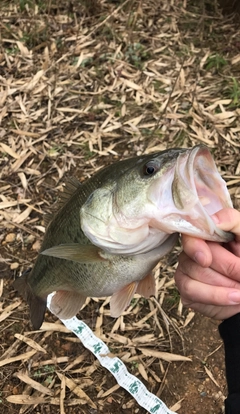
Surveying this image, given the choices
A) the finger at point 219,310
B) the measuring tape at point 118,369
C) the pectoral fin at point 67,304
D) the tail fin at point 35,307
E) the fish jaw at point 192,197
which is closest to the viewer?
the fish jaw at point 192,197

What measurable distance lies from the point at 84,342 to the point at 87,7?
142 inches

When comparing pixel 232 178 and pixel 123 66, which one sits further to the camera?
pixel 123 66

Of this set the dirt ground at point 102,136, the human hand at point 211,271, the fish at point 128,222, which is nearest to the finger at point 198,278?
the human hand at point 211,271

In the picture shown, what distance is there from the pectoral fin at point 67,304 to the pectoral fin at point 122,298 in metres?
0.24

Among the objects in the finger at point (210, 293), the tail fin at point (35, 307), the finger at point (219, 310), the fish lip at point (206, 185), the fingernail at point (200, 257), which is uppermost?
the fish lip at point (206, 185)

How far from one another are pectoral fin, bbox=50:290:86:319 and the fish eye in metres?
0.66

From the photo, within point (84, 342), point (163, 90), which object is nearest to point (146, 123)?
point (163, 90)

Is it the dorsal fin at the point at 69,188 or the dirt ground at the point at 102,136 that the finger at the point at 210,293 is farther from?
the dirt ground at the point at 102,136

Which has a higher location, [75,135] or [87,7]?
[87,7]

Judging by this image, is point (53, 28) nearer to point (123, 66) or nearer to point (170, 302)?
point (123, 66)

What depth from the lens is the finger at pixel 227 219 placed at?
4.10 feet

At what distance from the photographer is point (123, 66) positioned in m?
4.40

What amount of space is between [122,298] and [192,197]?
0.55 metres

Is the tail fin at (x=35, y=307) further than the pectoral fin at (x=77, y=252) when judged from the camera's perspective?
Yes
